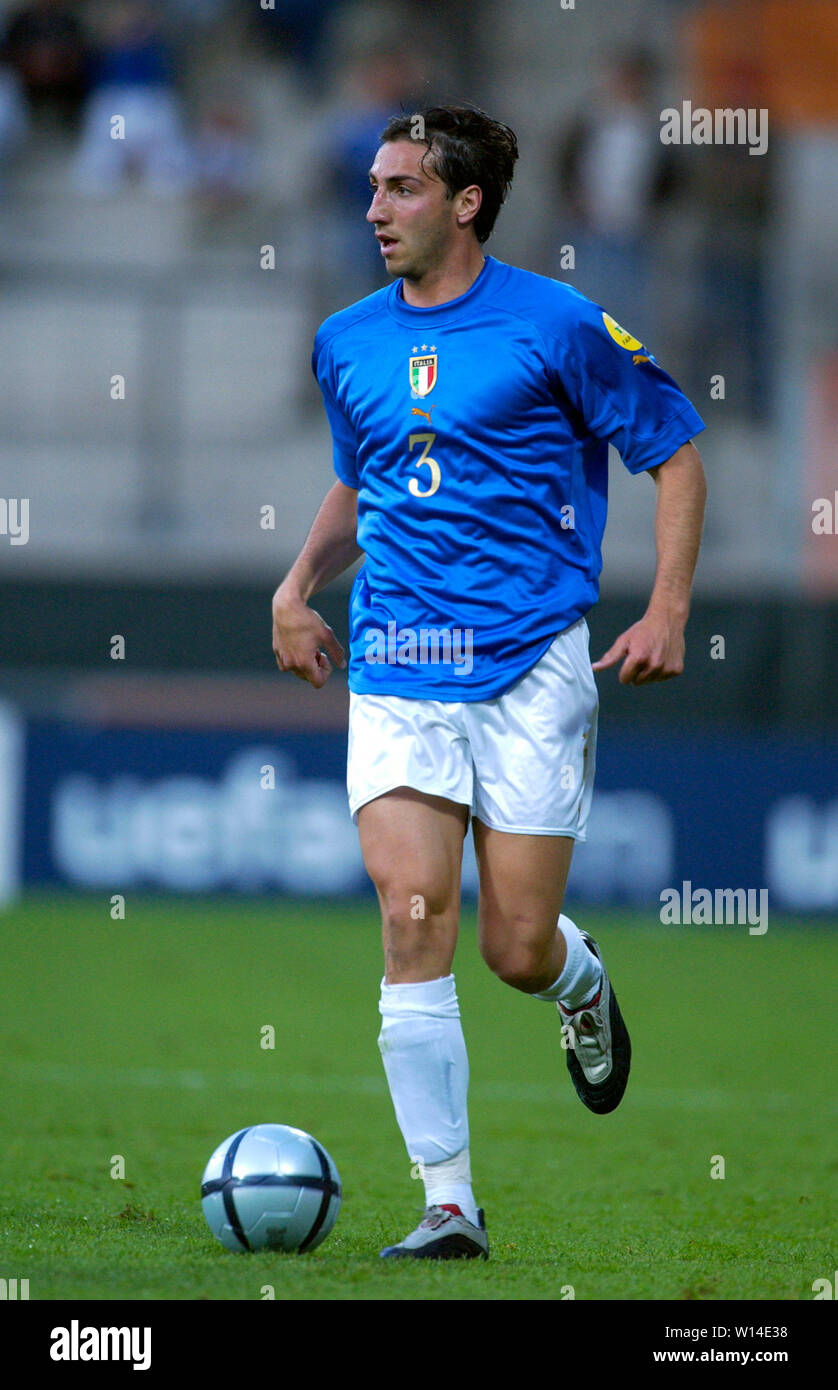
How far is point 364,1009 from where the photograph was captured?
938 centimetres

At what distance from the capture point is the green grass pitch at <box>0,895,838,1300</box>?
4332 mm

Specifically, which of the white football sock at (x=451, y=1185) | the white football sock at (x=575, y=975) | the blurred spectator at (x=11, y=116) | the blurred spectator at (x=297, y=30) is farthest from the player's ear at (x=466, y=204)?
the blurred spectator at (x=297, y=30)

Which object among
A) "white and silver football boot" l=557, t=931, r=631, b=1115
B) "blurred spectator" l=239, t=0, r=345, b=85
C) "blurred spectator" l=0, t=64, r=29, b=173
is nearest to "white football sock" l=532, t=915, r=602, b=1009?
"white and silver football boot" l=557, t=931, r=631, b=1115

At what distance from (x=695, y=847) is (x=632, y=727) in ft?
3.24

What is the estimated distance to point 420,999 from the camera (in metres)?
4.46

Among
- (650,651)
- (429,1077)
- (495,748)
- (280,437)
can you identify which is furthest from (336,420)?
(280,437)

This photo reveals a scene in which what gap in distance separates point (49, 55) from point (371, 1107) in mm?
11141

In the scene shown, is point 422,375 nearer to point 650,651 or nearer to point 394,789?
point 650,651

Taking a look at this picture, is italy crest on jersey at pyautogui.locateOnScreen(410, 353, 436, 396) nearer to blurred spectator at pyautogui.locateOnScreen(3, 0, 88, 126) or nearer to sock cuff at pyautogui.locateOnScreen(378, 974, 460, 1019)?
sock cuff at pyautogui.locateOnScreen(378, 974, 460, 1019)

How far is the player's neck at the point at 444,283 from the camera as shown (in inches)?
187

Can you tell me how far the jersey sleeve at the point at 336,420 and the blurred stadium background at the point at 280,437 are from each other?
288 inches

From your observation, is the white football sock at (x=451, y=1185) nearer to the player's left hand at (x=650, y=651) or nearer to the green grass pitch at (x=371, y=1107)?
the green grass pitch at (x=371, y=1107)
